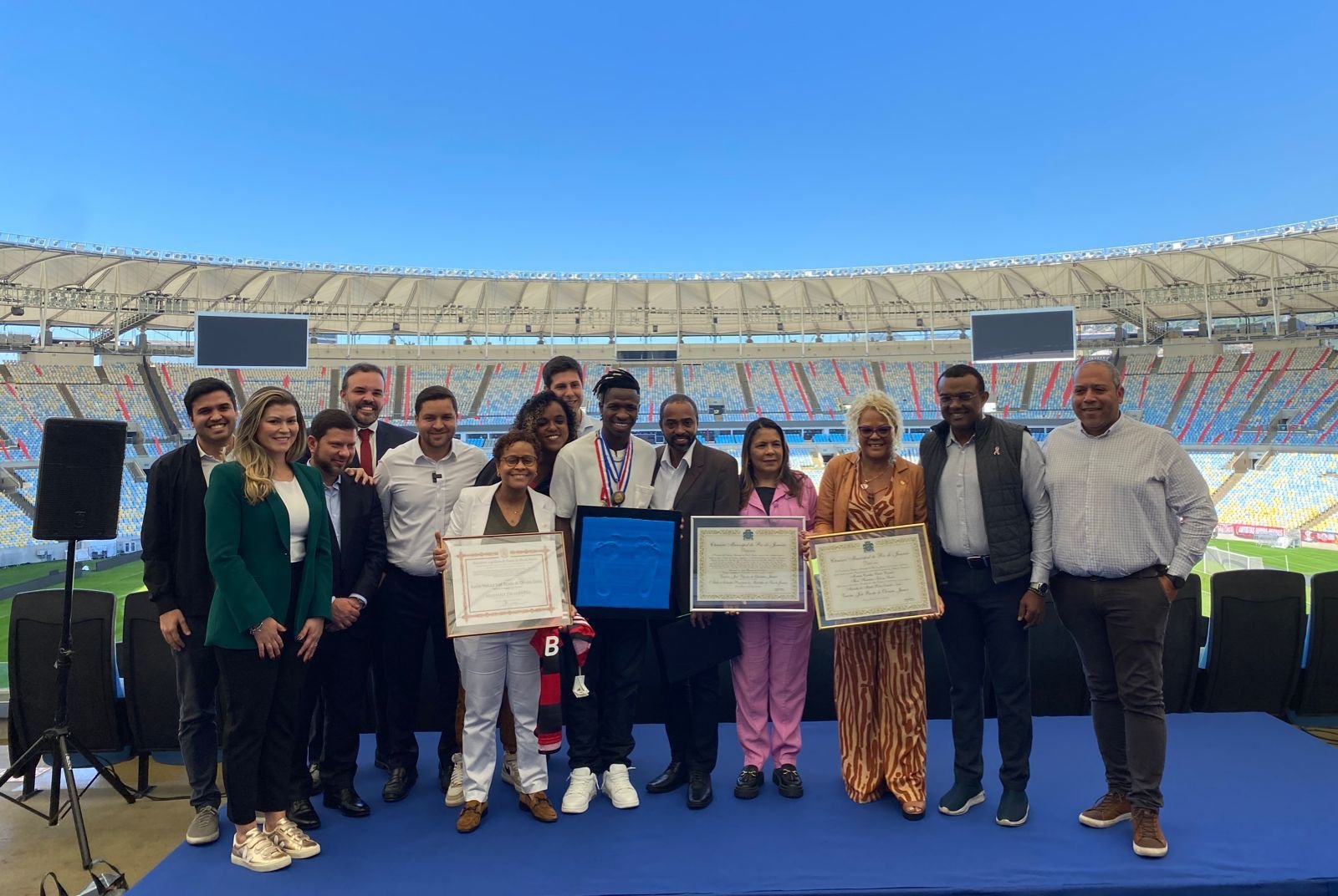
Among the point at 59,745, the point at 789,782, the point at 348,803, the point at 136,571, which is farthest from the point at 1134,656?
the point at 136,571

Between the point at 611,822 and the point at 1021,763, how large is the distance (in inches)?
57.9

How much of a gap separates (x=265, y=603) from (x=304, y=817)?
0.88 meters

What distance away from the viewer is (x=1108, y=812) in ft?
8.86

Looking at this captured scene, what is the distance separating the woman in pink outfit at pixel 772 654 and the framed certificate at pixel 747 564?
0.07 m

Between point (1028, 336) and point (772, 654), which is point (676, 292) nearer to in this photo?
point (1028, 336)

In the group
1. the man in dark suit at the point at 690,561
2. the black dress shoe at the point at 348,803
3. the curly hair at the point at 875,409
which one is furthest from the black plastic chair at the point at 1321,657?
the black dress shoe at the point at 348,803

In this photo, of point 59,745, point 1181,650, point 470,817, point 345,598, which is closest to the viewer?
point 470,817

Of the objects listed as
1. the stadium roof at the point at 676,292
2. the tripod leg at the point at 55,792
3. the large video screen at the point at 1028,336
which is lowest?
the tripod leg at the point at 55,792

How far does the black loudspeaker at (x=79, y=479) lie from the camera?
329 cm

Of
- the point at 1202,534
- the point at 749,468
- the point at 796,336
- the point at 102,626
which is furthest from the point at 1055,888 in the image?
the point at 796,336

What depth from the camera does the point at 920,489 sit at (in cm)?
288

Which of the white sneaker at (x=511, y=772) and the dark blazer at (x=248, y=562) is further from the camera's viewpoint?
the white sneaker at (x=511, y=772)

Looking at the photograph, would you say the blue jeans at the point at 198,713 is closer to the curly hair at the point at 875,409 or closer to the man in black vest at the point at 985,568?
the curly hair at the point at 875,409

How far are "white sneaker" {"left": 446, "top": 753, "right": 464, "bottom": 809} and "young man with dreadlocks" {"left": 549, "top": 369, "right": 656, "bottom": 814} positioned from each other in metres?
0.41
